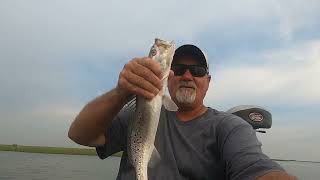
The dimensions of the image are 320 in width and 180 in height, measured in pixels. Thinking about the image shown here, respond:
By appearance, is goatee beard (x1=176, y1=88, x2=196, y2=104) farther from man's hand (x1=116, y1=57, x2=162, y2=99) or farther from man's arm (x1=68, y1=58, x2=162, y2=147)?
man's hand (x1=116, y1=57, x2=162, y2=99)

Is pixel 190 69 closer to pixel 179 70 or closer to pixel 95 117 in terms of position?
pixel 179 70

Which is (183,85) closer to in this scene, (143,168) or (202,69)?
(202,69)

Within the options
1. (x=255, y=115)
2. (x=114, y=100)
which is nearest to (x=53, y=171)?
(x=255, y=115)

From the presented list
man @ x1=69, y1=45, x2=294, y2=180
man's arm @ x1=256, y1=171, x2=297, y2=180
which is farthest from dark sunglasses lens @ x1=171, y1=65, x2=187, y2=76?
man's arm @ x1=256, y1=171, x2=297, y2=180

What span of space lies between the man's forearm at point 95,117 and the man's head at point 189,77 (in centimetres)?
116

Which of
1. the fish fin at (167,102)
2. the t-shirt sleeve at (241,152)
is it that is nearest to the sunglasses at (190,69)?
the t-shirt sleeve at (241,152)

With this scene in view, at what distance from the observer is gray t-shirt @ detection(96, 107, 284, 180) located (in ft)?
15.1

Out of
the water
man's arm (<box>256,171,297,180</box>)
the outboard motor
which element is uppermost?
man's arm (<box>256,171,297,180</box>)

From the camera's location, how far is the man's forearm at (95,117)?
437 cm

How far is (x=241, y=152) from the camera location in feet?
14.8

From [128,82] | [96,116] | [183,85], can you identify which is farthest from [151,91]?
[183,85]

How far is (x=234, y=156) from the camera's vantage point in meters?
4.56

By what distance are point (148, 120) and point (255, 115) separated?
3944mm

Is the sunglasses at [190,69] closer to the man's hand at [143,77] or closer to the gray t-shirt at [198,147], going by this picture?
the gray t-shirt at [198,147]
